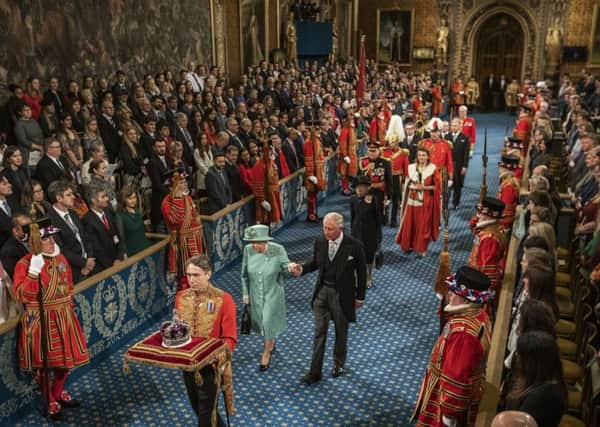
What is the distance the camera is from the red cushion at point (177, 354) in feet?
13.7

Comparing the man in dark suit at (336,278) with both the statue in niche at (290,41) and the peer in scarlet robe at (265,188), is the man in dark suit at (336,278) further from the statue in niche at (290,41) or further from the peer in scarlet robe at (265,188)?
the statue in niche at (290,41)

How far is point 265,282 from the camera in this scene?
622cm

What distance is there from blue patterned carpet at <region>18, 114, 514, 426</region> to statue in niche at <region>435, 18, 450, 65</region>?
912 inches

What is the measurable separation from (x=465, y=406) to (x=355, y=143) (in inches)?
368

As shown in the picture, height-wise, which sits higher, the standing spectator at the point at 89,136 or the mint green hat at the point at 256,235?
the standing spectator at the point at 89,136

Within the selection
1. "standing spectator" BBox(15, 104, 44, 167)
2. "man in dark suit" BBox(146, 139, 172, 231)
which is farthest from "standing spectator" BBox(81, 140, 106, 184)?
"standing spectator" BBox(15, 104, 44, 167)

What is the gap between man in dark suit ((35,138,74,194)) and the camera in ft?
27.6

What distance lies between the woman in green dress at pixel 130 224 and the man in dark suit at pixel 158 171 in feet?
5.72

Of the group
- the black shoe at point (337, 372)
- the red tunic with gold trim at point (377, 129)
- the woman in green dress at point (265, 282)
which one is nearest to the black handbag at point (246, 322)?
the woman in green dress at point (265, 282)

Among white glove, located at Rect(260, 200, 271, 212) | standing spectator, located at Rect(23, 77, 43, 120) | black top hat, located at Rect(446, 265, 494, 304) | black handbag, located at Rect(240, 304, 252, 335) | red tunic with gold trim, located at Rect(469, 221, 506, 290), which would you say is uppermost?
standing spectator, located at Rect(23, 77, 43, 120)

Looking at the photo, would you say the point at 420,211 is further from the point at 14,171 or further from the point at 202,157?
the point at 14,171

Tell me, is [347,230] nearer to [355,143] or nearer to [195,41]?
[355,143]

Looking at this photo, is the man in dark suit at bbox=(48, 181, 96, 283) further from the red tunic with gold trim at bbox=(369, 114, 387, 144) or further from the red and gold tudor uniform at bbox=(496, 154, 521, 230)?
the red tunic with gold trim at bbox=(369, 114, 387, 144)

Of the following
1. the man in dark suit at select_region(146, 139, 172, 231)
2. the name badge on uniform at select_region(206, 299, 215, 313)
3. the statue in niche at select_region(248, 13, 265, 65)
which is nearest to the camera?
the name badge on uniform at select_region(206, 299, 215, 313)
